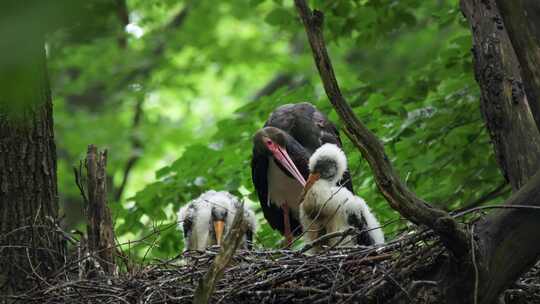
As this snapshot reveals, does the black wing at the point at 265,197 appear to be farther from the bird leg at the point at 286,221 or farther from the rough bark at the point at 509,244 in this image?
the rough bark at the point at 509,244

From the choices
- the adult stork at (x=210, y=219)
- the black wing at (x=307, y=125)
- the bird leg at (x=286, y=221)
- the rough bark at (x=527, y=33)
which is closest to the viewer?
the rough bark at (x=527, y=33)

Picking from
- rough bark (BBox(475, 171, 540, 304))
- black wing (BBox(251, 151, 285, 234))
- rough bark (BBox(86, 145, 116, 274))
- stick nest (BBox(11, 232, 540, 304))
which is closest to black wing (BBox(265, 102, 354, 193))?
black wing (BBox(251, 151, 285, 234))

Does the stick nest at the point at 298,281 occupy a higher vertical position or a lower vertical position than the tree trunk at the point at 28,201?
lower

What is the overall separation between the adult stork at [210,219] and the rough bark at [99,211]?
141 cm

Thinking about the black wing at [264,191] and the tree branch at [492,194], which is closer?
the tree branch at [492,194]

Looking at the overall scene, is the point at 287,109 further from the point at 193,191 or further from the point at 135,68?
the point at 135,68

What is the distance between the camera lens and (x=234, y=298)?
11.0ft

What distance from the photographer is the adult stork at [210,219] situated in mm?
5648

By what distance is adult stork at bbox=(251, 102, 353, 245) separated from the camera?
5941 millimetres

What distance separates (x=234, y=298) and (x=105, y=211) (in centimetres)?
117

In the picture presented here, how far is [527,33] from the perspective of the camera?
2.52 meters

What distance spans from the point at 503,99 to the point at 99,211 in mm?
2159

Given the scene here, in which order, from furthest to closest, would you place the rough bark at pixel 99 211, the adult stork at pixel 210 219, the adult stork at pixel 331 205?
the adult stork at pixel 210 219 → the adult stork at pixel 331 205 → the rough bark at pixel 99 211

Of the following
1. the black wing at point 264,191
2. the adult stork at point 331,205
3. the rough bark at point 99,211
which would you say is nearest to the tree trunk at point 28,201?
the rough bark at point 99,211
